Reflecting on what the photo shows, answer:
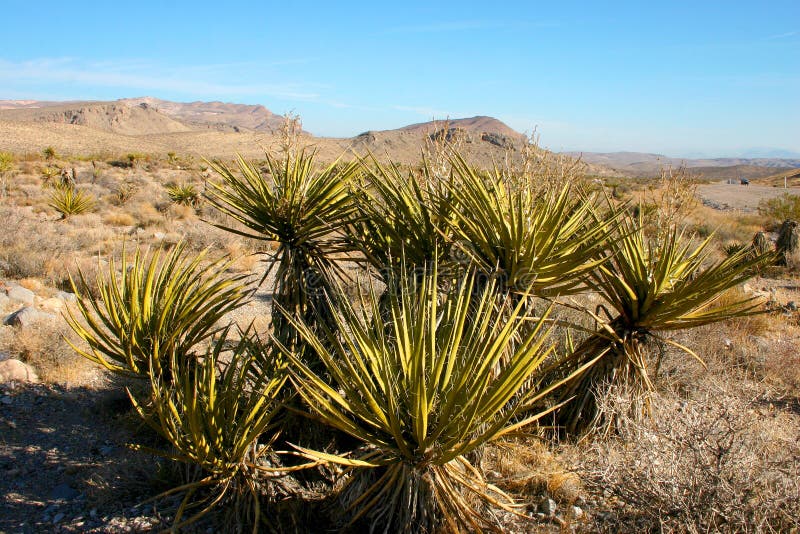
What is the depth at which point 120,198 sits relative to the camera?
1622cm

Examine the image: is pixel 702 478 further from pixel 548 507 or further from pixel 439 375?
pixel 439 375

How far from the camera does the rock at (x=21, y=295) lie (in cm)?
711

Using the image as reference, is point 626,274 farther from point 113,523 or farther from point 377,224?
point 113,523

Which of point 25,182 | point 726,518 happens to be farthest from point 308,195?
point 25,182

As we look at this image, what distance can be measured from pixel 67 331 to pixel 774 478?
7059mm

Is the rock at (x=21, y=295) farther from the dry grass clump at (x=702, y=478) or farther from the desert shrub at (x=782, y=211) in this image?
the desert shrub at (x=782, y=211)

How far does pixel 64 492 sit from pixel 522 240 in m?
3.59

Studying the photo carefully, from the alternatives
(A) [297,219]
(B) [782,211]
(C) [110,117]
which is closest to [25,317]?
(A) [297,219]

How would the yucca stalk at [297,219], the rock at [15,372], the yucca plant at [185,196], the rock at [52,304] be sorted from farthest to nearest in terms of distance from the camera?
the yucca plant at [185,196] < the rock at [52,304] < the rock at [15,372] < the yucca stalk at [297,219]

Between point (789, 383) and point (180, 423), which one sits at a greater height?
point (180, 423)

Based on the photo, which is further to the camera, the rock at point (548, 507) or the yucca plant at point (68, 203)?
the yucca plant at point (68, 203)

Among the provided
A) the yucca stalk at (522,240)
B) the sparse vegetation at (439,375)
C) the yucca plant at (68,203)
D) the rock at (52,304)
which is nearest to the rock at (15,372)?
the sparse vegetation at (439,375)

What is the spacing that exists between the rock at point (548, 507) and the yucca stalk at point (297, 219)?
76.3 inches

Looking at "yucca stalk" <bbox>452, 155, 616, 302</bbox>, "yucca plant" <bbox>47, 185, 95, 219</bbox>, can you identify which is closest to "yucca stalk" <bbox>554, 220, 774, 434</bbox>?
"yucca stalk" <bbox>452, 155, 616, 302</bbox>
